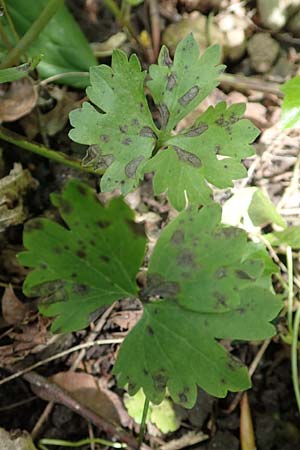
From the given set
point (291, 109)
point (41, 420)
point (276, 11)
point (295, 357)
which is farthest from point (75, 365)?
point (276, 11)

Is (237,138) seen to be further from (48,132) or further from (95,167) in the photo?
(48,132)

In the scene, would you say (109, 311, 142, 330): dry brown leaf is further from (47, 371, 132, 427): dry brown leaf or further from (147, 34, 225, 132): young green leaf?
(147, 34, 225, 132): young green leaf

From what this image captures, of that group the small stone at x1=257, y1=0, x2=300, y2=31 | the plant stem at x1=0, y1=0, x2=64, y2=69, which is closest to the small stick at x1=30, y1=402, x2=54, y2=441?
the plant stem at x1=0, y1=0, x2=64, y2=69

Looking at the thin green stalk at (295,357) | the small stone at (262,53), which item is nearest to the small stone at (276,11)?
the small stone at (262,53)

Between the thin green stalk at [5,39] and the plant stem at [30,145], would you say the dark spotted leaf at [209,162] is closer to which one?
the plant stem at [30,145]

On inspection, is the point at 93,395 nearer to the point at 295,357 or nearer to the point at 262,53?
the point at 295,357

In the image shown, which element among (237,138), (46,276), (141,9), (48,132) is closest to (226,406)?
(46,276)
